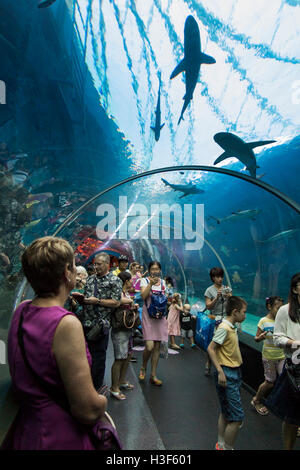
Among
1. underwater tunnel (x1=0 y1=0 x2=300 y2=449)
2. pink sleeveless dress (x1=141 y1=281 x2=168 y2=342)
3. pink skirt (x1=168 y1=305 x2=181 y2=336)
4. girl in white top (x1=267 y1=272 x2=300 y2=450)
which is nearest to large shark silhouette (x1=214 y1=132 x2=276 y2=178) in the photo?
underwater tunnel (x1=0 y1=0 x2=300 y2=449)

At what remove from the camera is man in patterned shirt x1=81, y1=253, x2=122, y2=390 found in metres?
3.80

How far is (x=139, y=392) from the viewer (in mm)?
4746

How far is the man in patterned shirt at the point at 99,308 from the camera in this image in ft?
12.5

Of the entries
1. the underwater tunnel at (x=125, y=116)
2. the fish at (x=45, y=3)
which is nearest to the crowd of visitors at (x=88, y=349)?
the underwater tunnel at (x=125, y=116)

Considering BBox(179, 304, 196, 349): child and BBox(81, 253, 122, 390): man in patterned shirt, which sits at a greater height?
BBox(81, 253, 122, 390): man in patterned shirt

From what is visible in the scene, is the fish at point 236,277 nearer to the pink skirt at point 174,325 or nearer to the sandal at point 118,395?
the pink skirt at point 174,325

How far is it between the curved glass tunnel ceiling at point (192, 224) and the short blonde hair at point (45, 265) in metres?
13.8

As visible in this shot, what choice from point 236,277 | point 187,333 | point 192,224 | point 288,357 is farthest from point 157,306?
point 236,277

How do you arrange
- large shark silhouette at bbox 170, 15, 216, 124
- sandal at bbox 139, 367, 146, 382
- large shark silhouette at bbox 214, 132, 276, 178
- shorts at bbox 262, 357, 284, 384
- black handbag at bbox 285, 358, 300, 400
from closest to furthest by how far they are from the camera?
1. black handbag at bbox 285, 358, 300, 400
2. shorts at bbox 262, 357, 284, 384
3. sandal at bbox 139, 367, 146, 382
4. large shark silhouette at bbox 170, 15, 216, 124
5. large shark silhouette at bbox 214, 132, 276, 178

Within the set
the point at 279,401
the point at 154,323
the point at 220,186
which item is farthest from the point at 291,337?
the point at 220,186

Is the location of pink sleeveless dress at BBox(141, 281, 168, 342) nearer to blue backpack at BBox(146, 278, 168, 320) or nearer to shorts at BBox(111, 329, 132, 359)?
blue backpack at BBox(146, 278, 168, 320)

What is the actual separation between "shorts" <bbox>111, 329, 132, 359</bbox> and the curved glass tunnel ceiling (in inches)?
437

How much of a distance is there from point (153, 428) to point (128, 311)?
1.59m

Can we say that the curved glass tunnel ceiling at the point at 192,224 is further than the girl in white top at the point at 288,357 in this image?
Yes
